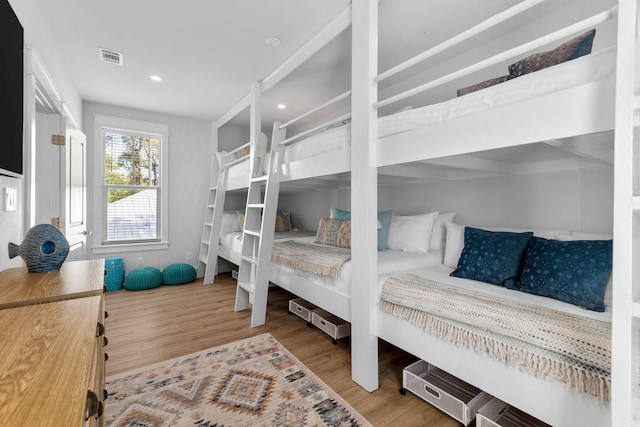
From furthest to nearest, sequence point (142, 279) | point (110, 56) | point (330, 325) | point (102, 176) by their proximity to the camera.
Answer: point (102, 176), point (142, 279), point (110, 56), point (330, 325)

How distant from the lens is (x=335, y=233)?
315 cm

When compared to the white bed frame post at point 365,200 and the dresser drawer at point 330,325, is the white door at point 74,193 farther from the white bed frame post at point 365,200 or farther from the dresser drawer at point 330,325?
the white bed frame post at point 365,200

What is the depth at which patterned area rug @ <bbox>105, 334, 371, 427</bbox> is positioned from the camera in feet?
5.23

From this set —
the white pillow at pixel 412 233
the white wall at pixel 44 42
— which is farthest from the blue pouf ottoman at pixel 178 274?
the white pillow at pixel 412 233

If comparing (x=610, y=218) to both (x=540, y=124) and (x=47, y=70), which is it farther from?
(x=47, y=70)

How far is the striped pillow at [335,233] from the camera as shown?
3014mm

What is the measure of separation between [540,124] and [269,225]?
2.19 metres

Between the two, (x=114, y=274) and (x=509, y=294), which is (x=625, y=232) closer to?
(x=509, y=294)

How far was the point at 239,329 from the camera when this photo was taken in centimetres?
275

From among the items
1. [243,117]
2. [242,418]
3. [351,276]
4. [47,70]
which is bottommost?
[242,418]

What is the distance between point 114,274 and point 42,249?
2.94 m

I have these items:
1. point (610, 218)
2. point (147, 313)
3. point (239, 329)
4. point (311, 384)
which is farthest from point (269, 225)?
point (610, 218)

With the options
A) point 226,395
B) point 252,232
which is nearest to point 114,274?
point 252,232

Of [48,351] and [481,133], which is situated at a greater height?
[481,133]
